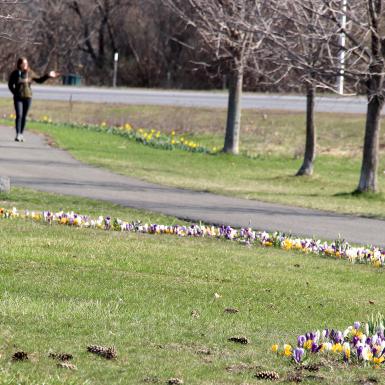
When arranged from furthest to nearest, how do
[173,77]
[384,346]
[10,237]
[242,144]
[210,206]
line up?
1. [173,77]
2. [242,144]
3. [210,206]
4. [10,237]
5. [384,346]

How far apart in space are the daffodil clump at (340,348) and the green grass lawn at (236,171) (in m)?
11.5

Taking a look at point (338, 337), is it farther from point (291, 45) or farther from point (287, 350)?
point (291, 45)

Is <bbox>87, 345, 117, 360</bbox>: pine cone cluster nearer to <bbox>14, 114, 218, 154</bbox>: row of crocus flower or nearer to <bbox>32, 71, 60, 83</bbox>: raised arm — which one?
<bbox>32, 71, 60, 83</bbox>: raised arm

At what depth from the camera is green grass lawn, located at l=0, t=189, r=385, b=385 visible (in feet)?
21.0

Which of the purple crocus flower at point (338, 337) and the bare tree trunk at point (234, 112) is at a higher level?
the bare tree trunk at point (234, 112)

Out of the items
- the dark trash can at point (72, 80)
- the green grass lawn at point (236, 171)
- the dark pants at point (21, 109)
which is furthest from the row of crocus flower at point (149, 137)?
the dark trash can at point (72, 80)

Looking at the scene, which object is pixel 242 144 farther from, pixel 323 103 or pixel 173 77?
pixel 173 77

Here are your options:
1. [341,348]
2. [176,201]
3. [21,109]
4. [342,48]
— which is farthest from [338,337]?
[21,109]

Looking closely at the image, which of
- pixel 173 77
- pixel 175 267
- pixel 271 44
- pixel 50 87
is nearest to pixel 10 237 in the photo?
pixel 175 267

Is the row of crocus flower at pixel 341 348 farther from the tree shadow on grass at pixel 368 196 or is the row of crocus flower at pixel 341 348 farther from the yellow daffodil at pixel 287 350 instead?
the tree shadow on grass at pixel 368 196

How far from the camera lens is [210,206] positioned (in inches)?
699

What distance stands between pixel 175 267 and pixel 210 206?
7.30 m

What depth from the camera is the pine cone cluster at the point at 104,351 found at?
650 cm

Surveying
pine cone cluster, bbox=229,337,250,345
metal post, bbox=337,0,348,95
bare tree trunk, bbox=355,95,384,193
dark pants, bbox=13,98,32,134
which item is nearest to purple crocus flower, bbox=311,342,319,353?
pine cone cluster, bbox=229,337,250,345
